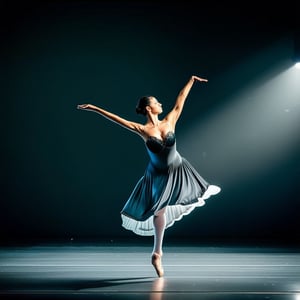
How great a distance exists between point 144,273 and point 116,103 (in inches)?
132

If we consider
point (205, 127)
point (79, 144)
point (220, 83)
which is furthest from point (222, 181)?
point (79, 144)

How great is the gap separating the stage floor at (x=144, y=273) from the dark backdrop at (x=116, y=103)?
3.54 feet

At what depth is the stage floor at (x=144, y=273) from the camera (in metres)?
3.97

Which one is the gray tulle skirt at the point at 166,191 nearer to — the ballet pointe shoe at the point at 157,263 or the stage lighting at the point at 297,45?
the ballet pointe shoe at the point at 157,263

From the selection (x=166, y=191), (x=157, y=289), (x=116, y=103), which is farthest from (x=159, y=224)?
(x=116, y=103)

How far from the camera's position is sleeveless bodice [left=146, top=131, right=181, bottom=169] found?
4.71 m

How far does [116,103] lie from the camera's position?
7934 mm

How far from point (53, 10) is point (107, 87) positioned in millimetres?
1111

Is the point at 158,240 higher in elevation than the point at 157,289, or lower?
higher

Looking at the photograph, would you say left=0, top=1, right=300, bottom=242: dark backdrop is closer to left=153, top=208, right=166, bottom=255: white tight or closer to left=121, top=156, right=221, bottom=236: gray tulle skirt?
left=121, top=156, right=221, bottom=236: gray tulle skirt

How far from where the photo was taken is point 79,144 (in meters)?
7.99

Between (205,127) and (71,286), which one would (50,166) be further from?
(71,286)

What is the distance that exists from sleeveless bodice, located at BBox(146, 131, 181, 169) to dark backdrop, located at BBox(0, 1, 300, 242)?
124 inches

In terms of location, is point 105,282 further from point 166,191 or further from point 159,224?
point 166,191
